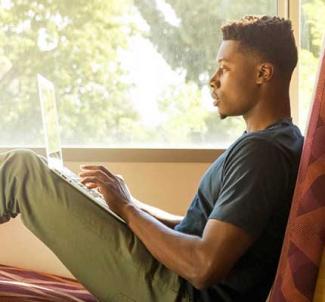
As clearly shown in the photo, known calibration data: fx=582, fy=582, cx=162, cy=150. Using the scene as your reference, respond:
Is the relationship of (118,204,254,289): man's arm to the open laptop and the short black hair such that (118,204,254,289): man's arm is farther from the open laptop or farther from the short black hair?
the short black hair

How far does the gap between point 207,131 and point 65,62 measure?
57 cm

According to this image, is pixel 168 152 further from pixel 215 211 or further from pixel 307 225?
pixel 307 225

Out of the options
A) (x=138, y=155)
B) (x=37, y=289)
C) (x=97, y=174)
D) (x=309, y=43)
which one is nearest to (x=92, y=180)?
(x=97, y=174)

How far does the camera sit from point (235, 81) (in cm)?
133

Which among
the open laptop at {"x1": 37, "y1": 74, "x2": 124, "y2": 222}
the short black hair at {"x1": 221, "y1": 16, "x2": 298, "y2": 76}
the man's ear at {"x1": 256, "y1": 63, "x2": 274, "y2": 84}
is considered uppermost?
the short black hair at {"x1": 221, "y1": 16, "x2": 298, "y2": 76}

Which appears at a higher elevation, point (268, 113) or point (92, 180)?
point (268, 113)

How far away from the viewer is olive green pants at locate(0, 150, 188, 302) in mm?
1249

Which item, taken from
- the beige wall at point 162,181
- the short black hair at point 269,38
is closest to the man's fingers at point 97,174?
the short black hair at point 269,38

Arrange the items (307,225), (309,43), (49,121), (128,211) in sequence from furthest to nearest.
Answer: (309,43), (49,121), (128,211), (307,225)

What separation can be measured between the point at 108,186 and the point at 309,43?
1004mm

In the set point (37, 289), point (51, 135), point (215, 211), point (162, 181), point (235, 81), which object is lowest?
point (37, 289)

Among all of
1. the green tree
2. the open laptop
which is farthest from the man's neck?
the green tree

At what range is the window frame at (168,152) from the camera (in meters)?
1.95

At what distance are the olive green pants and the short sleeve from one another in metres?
0.22
